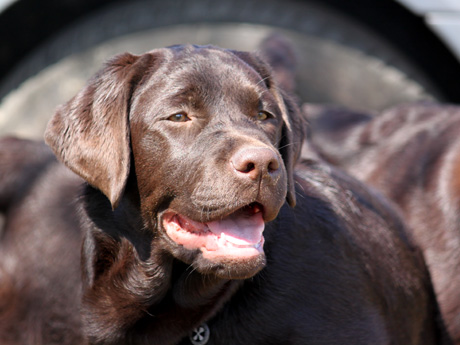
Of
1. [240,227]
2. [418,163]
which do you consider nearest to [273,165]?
[240,227]

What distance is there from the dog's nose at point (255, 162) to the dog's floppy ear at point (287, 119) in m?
0.48

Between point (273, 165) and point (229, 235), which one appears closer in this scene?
point (273, 165)

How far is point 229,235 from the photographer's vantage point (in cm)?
304

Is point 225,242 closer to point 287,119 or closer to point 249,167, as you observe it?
point 249,167

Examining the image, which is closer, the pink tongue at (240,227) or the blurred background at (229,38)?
the pink tongue at (240,227)

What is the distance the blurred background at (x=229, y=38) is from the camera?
5426 millimetres

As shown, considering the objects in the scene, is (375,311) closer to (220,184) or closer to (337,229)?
(337,229)

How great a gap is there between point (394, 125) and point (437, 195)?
0.81 meters

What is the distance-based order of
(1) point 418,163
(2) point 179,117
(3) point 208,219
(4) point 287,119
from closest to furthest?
(3) point 208,219 → (2) point 179,117 → (4) point 287,119 → (1) point 418,163

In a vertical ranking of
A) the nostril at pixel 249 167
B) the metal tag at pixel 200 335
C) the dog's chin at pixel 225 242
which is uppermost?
the nostril at pixel 249 167

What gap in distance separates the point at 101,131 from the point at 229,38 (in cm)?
253

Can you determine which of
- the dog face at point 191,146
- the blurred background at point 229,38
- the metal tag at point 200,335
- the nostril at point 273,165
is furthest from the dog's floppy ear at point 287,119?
the blurred background at point 229,38

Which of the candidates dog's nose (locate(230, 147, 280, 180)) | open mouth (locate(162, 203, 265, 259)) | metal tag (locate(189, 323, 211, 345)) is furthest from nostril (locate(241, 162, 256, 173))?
metal tag (locate(189, 323, 211, 345))

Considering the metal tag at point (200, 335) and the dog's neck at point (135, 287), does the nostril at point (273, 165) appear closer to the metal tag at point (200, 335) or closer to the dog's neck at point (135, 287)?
the dog's neck at point (135, 287)
